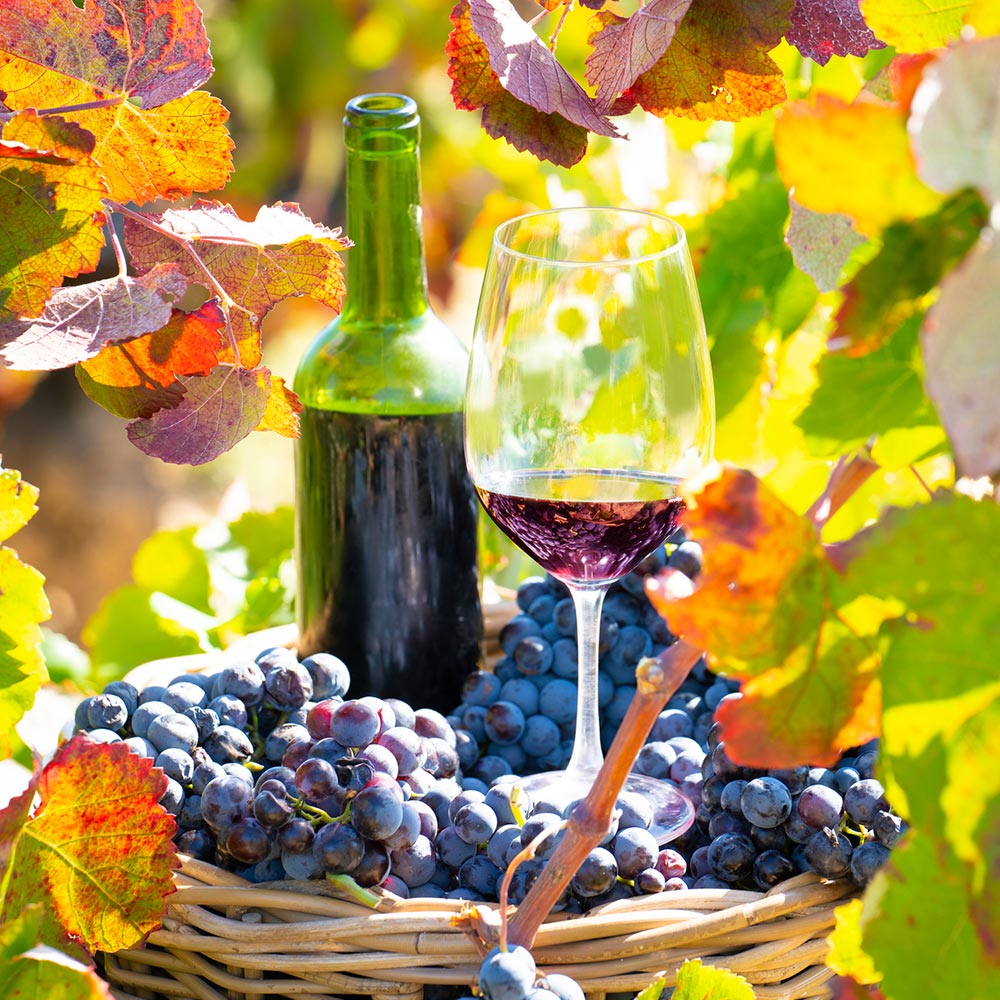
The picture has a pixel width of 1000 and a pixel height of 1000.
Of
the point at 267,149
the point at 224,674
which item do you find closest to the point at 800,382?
the point at 224,674

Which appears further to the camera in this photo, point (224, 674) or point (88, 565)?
point (88, 565)

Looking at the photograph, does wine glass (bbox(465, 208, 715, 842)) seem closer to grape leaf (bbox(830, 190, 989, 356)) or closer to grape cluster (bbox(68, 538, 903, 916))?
grape cluster (bbox(68, 538, 903, 916))

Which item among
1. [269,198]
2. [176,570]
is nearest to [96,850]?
[176,570]

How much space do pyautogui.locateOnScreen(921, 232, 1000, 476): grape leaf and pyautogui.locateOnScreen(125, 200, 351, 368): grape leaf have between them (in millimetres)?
309

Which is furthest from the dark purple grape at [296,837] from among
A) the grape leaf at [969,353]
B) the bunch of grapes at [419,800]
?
the grape leaf at [969,353]

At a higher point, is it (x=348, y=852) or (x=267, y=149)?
(x=348, y=852)

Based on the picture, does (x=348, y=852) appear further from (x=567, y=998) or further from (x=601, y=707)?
(x=601, y=707)

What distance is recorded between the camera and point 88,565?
3.09 meters

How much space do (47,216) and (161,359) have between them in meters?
0.08

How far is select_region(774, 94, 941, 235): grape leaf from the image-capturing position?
248 mm

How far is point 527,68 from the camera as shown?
45 cm

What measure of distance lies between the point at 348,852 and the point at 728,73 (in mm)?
369

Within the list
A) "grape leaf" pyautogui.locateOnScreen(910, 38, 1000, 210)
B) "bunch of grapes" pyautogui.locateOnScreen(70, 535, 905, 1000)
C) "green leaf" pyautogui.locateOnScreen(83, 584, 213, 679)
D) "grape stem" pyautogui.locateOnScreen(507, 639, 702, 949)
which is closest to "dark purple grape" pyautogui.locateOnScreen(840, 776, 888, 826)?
"bunch of grapes" pyautogui.locateOnScreen(70, 535, 905, 1000)

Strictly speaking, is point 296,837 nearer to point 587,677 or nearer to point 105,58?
point 587,677
